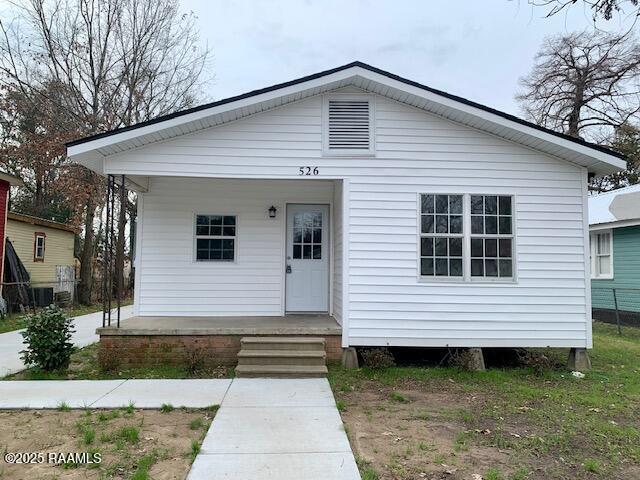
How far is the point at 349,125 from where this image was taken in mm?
7746

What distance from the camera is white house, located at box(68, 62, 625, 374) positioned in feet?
24.4

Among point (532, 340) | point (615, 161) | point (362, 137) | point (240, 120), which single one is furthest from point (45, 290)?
point (615, 161)

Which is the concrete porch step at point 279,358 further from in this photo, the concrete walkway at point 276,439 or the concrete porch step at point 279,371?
the concrete walkway at point 276,439

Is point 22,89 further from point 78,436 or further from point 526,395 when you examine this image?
point 526,395

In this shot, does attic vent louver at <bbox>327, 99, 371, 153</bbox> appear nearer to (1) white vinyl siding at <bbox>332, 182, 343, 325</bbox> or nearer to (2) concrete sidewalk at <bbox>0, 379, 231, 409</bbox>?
(1) white vinyl siding at <bbox>332, 182, 343, 325</bbox>

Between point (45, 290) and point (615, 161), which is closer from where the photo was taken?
point (615, 161)

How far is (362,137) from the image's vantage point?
304 inches

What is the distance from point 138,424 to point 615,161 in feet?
25.3

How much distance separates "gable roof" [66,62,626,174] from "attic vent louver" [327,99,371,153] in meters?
0.33

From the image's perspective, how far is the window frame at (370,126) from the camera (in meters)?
7.65

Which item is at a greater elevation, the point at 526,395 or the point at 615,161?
the point at 615,161

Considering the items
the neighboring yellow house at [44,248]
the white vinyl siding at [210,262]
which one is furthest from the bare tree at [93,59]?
the white vinyl siding at [210,262]

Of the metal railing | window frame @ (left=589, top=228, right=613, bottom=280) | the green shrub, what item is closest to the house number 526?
the green shrub

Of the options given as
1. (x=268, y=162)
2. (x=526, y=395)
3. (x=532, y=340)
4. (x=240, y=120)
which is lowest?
(x=526, y=395)
